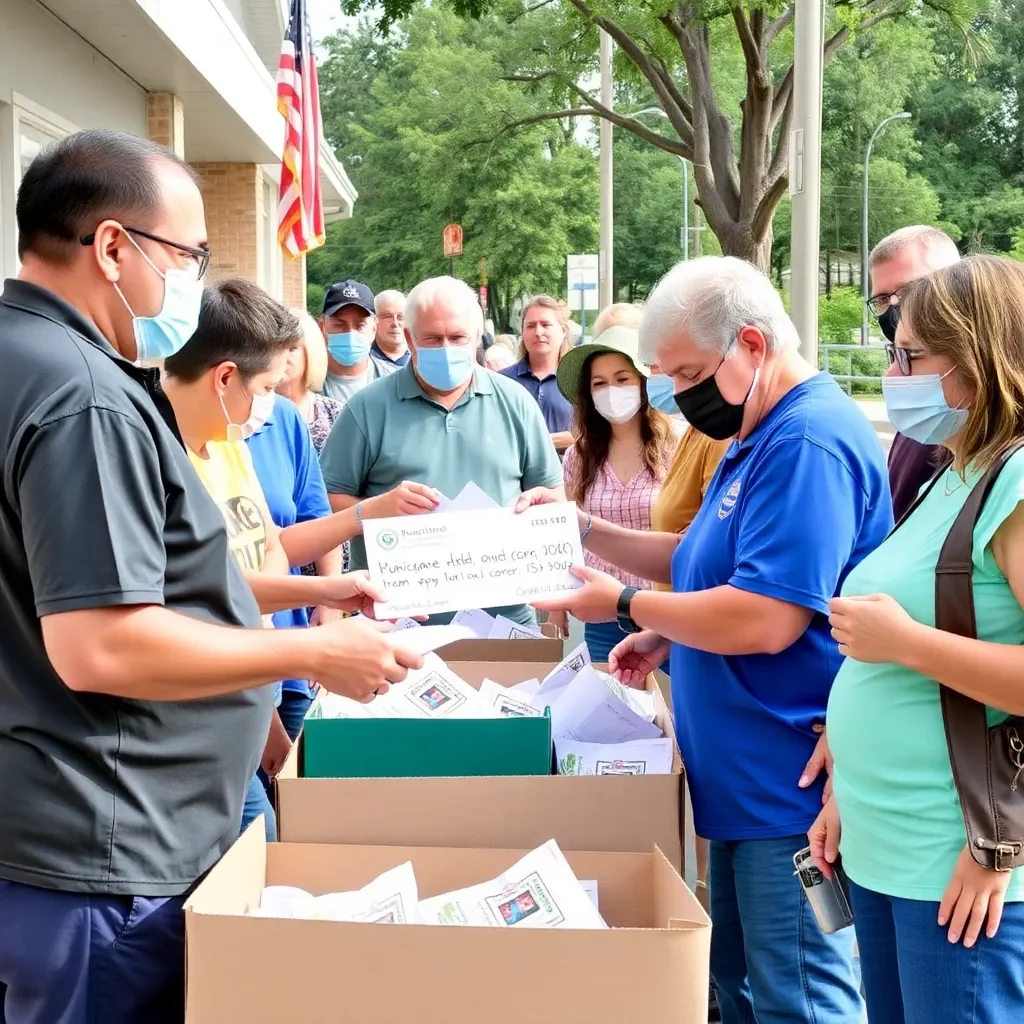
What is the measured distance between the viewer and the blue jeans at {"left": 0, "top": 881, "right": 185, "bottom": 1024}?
1.76 m

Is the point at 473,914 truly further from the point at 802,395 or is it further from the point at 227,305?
the point at 227,305

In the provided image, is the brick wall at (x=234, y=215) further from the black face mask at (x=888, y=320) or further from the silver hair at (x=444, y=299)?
the black face mask at (x=888, y=320)

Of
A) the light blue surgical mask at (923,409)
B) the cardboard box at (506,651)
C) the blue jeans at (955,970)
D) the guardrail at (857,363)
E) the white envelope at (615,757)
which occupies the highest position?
the guardrail at (857,363)

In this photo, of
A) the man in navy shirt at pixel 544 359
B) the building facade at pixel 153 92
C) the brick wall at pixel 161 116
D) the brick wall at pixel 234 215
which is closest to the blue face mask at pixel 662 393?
the building facade at pixel 153 92

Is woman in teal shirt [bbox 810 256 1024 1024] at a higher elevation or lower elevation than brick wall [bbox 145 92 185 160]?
lower

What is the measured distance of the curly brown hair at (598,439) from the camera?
4.78m

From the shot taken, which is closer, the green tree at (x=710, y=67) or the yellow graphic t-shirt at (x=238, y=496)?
the yellow graphic t-shirt at (x=238, y=496)

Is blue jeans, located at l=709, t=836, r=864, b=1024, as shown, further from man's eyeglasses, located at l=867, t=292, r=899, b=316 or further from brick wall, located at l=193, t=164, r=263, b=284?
brick wall, located at l=193, t=164, r=263, b=284

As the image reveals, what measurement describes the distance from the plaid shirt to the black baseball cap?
2.23 m

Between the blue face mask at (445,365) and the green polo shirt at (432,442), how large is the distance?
0.31ft

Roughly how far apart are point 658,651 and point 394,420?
171 centimetres

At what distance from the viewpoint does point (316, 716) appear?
2.54 m

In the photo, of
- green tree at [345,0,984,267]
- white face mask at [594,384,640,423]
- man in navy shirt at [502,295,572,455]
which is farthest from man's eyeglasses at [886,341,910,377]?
green tree at [345,0,984,267]

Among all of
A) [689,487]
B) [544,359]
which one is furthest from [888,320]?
[544,359]
